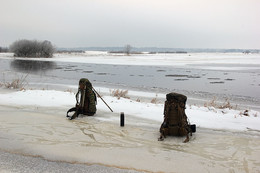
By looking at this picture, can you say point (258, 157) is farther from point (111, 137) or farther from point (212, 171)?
point (111, 137)

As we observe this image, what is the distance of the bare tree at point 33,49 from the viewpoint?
86250mm

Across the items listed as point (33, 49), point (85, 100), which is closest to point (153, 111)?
point (85, 100)

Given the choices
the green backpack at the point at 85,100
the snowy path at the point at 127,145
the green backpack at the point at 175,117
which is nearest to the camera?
the snowy path at the point at 127,145

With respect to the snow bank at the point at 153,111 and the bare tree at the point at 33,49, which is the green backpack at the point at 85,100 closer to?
the snow bank at the point at 153,111

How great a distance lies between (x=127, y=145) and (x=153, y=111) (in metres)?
3.87

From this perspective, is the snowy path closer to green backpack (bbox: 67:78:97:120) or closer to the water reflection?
green backpack (bbox: 67:78:97:120)

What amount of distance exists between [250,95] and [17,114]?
14973 mm

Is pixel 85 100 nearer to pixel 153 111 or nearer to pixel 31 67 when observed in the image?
pixel 153 111

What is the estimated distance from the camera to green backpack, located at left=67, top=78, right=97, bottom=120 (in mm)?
8375

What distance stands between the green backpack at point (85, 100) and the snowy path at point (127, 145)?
1.51 feet

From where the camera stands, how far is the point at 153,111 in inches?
386

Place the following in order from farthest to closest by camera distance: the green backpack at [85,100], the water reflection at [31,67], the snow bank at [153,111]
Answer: the water reflection at [31,67]
the green backpack at [85,100]
the snow bank at [153,111]

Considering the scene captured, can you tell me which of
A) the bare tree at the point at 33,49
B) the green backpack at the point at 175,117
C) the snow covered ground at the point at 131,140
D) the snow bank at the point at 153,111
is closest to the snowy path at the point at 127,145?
the snow covered ground at the point at 131,140

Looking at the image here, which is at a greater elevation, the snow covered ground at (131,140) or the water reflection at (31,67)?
the water reflection at (31,67)
